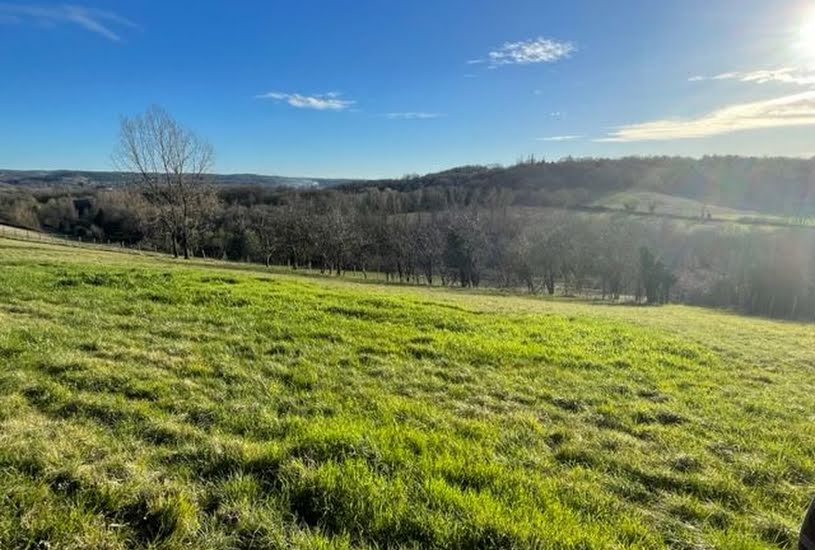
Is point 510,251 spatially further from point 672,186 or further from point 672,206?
point 672,186

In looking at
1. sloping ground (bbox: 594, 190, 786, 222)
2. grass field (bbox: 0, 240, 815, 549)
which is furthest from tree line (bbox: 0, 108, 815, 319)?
grass field (bbox: 0, 240, 815, 549)

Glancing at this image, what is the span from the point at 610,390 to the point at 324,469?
5.55 m

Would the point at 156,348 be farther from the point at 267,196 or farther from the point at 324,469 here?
the point at 267,196

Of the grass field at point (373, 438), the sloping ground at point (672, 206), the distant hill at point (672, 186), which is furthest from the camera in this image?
the distant hill at point (672, 186)

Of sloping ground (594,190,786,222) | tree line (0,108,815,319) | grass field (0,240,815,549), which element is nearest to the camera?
grass field (0,240,815,549)

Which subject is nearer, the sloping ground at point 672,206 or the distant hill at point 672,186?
the sloping ground at point 672,206

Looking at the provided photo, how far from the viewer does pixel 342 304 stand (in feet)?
43.3

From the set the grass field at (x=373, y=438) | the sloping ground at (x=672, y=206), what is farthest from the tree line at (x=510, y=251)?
the grass field at (x=373, y=438)

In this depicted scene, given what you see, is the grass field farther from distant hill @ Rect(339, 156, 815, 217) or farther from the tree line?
distant hill @ Rect(339, 156, 815, 217)

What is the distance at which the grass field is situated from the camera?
3471 mm

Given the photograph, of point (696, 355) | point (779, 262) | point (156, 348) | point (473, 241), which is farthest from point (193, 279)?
point (779, 262)

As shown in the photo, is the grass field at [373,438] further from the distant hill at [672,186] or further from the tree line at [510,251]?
the distant hill at [672,186]

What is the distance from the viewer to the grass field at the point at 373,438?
3.47 m

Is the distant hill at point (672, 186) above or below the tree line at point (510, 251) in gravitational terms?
above
